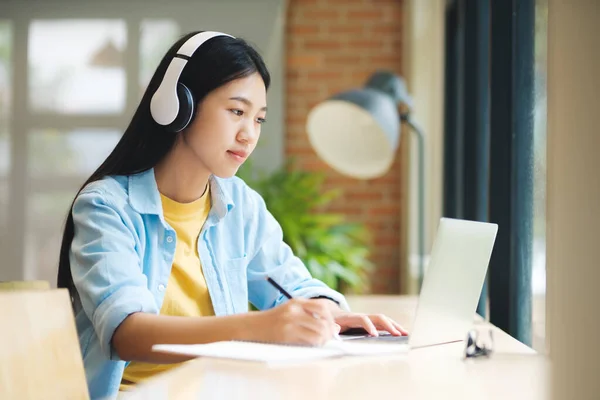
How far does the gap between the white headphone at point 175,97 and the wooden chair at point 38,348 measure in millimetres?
583

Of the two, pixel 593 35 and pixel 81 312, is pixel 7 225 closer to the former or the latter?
pixel 81 312

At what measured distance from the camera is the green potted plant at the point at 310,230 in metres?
4.13

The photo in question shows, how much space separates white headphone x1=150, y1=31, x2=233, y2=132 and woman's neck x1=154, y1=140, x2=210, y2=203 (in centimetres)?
8

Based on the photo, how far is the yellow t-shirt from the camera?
161 cm

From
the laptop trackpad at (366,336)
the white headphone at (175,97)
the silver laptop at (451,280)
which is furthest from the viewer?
the white headphone at (175,97)

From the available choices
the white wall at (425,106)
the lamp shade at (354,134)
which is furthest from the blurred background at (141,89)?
the lamp shade at (354,134)

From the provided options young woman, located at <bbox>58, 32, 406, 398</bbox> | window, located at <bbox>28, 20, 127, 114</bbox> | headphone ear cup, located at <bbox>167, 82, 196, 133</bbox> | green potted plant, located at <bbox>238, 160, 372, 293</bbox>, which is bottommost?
green potted plant, located at <bbox>238, 160, 372, 293</bbox>

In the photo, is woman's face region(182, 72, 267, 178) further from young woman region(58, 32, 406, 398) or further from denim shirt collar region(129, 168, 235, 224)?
denim shirt collar region(129, 168, 235, 224)

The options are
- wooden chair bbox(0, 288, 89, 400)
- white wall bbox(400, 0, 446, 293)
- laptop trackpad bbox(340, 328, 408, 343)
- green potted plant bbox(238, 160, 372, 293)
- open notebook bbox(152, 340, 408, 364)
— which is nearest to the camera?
wooden chair bbox(0, 288, 89, 400)

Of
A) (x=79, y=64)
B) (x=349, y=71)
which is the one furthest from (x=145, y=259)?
(x=79, y=64)

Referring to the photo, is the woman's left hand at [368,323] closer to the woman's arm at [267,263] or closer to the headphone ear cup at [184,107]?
the woman's arm at [267,263]

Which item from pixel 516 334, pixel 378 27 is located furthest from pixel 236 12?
pixel 516 334

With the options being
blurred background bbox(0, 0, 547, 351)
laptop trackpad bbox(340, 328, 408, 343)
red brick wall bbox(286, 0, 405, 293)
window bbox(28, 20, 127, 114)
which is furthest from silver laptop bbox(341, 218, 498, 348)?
window bbox(28, 20, 127, 114)

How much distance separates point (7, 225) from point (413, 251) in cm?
245
